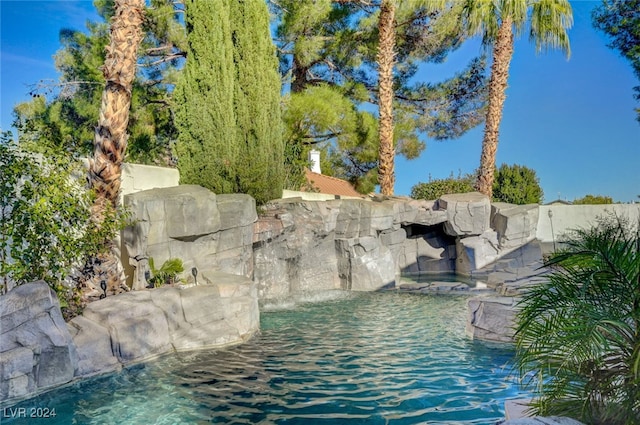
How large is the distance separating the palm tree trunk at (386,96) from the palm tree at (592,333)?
14554mm

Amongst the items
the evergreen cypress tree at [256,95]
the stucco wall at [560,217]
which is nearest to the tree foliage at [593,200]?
the stucco wall at [560,217]

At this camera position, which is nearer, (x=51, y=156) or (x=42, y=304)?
(x=42, y=304)

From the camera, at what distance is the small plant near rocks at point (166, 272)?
341 inches

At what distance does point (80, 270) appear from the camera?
7.78 m

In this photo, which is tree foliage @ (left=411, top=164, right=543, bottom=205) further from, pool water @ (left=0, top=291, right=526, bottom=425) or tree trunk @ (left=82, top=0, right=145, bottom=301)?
tree trunk @ (left=82, top=0, right=145, bottom=301)

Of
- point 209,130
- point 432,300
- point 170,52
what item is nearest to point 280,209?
point 209,130

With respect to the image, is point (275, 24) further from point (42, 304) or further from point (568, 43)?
point (42, 304)

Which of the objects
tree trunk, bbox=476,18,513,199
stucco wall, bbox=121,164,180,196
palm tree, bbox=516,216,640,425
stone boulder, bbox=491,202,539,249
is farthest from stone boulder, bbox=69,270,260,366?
tree trunk, bbox=476,18,513,199

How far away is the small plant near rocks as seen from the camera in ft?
28.5

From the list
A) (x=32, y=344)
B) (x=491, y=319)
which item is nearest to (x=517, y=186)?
(x=491, y=319)

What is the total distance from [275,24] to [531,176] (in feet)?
44.2

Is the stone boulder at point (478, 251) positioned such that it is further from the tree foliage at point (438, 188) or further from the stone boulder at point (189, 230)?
the stone boulder at point (189, 230)

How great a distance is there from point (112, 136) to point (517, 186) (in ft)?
60.9

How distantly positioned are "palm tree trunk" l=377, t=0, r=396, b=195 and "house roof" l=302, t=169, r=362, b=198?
3800 mm
